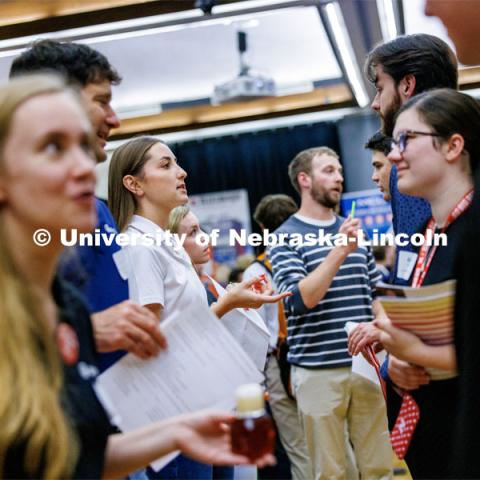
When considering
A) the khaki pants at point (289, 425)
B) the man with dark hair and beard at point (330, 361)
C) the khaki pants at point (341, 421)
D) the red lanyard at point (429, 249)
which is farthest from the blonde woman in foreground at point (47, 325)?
the khaki pants at point (289, 425)

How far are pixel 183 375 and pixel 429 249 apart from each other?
77 centimetres

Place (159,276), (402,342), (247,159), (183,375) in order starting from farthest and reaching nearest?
1. (247,159)
2. (159,276)
3. (402,342)
4. (183,375)

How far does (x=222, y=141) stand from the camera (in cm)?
995

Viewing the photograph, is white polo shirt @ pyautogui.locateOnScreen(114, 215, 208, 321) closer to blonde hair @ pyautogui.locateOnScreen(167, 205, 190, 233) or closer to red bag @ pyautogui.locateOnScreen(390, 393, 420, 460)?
red bag @ pyautogui.locateOnScreen(390, 393, 420, 460)

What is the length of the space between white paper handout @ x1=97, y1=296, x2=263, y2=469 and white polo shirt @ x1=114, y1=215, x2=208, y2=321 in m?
0.67

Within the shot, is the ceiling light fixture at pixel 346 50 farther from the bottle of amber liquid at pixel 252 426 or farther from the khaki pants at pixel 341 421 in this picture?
the bottle of amber liquid at pixel 252 426

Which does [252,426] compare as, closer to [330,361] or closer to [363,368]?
[363,368]

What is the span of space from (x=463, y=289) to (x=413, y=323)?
142mm

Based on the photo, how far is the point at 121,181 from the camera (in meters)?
2.53

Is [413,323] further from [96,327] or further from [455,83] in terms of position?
[455,83]

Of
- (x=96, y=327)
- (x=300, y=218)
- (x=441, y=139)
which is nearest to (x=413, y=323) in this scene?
(x=441, y=139)

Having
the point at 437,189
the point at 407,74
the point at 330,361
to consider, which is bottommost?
the point at 330,361

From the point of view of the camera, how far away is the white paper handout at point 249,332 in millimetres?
2670

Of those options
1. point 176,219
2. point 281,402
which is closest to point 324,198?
point 176,219
